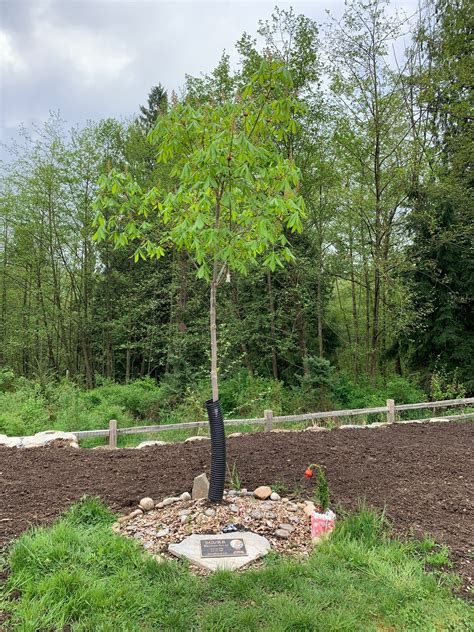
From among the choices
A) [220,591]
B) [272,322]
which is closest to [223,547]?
[220,591]

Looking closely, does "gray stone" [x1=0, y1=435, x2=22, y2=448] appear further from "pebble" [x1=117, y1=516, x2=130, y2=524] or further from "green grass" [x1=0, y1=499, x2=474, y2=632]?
"green grass" [x1=0, y1=499, x2=474, y2=632]

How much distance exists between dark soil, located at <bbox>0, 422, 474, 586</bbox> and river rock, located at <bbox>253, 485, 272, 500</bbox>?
212mm

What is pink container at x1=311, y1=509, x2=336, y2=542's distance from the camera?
10.3 feet

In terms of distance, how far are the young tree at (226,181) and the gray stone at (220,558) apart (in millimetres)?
1177

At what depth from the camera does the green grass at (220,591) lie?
2.19 meters

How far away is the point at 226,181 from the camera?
3625mm

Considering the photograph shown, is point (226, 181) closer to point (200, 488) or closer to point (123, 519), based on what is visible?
point (200, 488)

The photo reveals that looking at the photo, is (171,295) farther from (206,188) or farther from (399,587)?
(399,587)

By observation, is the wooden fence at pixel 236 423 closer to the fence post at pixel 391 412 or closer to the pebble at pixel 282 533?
the fence post at pixel 391 412

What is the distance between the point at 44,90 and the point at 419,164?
28.6 ft

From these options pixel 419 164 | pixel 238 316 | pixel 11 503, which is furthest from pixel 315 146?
pixel 11 503

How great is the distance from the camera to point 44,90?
733 cm

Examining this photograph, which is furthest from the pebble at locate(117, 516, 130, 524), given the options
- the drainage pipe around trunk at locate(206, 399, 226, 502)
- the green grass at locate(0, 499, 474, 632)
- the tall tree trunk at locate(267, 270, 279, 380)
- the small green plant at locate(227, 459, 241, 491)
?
the tall tree trunk at locate(267, 270, 279, 380)

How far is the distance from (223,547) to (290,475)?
1.47 meters
